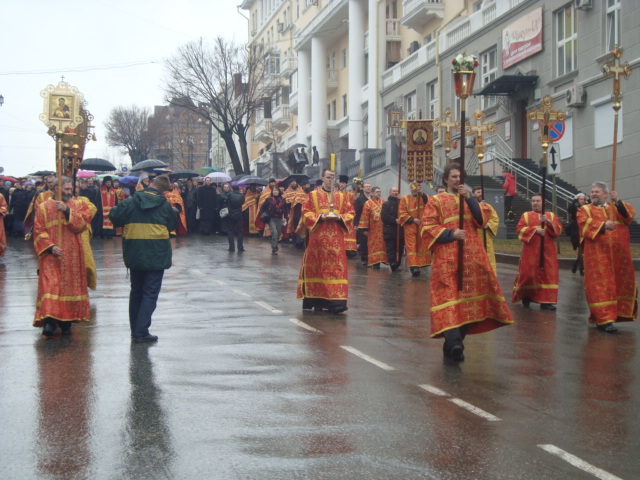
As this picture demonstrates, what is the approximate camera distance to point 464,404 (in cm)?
734

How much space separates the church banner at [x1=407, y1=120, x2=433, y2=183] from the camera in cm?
2627

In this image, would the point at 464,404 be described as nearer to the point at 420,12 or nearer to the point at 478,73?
the point at 478,73

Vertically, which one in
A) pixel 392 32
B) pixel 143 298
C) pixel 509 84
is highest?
pixel 392 32

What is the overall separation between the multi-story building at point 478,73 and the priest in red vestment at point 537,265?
7566mm

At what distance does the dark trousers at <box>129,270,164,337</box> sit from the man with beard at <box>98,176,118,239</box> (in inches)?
812

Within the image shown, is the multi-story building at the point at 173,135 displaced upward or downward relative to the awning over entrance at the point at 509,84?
upward

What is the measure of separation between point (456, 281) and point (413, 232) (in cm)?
1156

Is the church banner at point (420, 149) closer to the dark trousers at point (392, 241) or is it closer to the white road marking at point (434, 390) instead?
the dark trousers at point (392, 241)

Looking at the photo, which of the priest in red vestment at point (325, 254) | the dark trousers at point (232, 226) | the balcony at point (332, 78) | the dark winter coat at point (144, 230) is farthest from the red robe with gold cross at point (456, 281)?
the balcony at point (332, 78)

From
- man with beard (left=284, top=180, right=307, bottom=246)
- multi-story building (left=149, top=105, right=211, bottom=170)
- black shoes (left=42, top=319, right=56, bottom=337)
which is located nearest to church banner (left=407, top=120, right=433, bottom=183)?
man with beard (left=284, top=180, right=307, bottom=246)

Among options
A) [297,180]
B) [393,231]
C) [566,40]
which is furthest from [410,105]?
[393,231]

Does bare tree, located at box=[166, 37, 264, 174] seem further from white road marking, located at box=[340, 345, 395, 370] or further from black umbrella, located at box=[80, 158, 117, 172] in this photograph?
white road marking, located at box=[340, 345, 395, 370]

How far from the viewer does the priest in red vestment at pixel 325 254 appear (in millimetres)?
13148

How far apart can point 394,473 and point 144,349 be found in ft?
16.0
